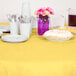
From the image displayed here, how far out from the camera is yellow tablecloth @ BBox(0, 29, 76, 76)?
903 mm

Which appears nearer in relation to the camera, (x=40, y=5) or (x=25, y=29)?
(x=25, y=29)

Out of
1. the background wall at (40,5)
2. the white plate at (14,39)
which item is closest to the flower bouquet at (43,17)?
the white plate at (14,39)

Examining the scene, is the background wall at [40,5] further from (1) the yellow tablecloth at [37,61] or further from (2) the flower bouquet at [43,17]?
(1) the yellow tablecloth at [37,61]

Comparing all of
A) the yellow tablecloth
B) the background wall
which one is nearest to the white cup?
the yellow tablecloth

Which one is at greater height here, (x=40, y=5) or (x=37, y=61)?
(x=40, y=5)

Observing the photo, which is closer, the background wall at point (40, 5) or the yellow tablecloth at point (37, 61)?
the yellow tablecloth at point (37, 61)

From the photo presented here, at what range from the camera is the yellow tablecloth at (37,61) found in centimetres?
90

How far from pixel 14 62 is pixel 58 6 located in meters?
1.89

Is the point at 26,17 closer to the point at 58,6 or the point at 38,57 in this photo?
the point at 38,57

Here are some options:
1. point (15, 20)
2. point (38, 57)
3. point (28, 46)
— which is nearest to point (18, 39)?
point (28, 46)

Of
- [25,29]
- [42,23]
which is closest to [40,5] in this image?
[42,23]

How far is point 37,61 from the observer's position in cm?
92

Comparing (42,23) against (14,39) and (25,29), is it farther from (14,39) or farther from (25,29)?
(14,39)

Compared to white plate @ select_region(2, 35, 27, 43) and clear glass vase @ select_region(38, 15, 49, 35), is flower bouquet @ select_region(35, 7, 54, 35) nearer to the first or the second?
clear glass vase @ select_region(38, 15, 49, 35)
